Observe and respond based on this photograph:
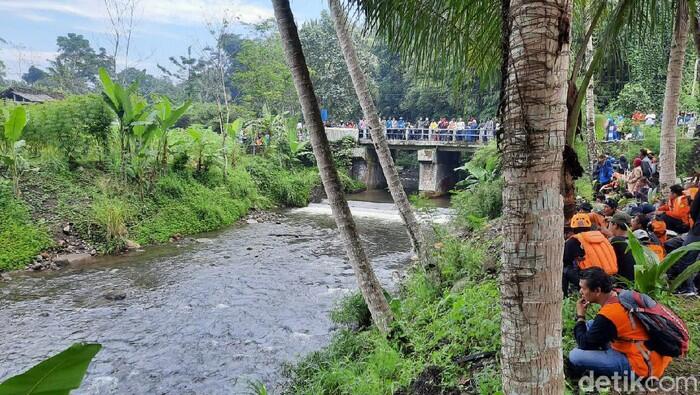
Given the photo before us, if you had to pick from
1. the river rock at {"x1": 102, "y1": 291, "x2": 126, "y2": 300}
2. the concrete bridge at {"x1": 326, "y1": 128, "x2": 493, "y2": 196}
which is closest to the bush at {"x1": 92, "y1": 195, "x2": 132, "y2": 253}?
the river rock at {"x1": 102, "y1": 291, "x2": 126, "y2": 300}

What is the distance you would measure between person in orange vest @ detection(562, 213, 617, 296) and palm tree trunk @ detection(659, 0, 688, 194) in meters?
3.85

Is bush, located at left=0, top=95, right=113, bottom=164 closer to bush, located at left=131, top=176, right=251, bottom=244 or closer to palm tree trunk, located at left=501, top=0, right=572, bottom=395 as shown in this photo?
bush, located at left=131, top=176, right=251, bottom=244

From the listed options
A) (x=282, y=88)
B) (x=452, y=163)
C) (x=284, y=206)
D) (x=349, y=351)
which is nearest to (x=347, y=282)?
(x=349, y=351)

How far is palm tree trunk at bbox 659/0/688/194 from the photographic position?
21.7ft

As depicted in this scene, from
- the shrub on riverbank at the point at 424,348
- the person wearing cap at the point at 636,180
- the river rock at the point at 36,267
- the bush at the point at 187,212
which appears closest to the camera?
the shrub on riverbank at the point at 424,348

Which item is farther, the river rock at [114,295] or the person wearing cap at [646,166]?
the person wearing cap at [646,166]

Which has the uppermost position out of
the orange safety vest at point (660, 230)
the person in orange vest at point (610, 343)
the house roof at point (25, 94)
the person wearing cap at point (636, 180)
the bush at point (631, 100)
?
the house roof at point (25, 94)

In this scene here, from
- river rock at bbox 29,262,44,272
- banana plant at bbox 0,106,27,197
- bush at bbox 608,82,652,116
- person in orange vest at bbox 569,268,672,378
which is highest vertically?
Answer: bush at bbox 608,82,652,116

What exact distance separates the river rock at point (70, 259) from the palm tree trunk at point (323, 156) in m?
8.24

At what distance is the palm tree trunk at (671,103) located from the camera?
21.7ft

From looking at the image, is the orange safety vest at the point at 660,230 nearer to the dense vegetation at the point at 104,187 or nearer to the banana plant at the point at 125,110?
the banana plant at the point at 125,110

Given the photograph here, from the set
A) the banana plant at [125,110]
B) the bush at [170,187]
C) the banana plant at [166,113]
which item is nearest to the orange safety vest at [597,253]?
the banana plant at [166,113]

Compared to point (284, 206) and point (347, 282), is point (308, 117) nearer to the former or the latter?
point (347, 282)

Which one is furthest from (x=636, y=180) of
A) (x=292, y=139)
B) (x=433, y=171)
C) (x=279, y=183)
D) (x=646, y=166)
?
(x=292, y=139)
